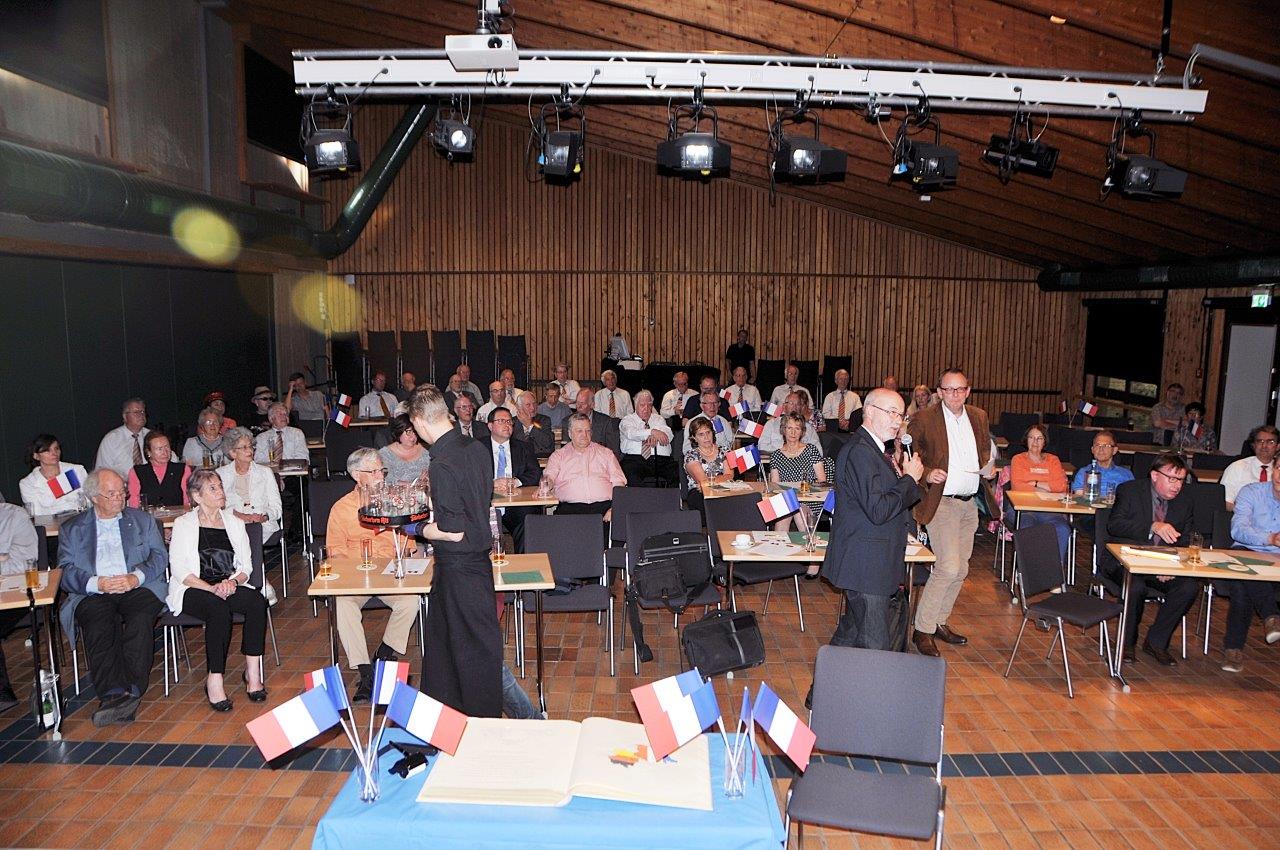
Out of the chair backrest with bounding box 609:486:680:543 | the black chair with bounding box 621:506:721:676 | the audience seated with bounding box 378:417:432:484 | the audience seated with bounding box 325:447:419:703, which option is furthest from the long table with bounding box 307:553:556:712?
the audience seated with bounding box 378:417:432:484

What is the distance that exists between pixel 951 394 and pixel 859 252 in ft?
42.2

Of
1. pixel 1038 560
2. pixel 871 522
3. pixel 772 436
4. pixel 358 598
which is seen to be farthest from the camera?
A: pixel 772 436

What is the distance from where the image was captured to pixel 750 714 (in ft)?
9.55

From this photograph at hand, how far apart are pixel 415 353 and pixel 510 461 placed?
34.8ft

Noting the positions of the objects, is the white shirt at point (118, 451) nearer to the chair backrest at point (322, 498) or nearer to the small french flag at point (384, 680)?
the chair backrest at point (322, 498)

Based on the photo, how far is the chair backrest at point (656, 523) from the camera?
20.8ft

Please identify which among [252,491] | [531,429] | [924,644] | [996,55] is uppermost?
[996,55]

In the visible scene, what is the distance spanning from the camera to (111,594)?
560cm

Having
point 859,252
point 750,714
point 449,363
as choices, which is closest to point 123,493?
point 750,714

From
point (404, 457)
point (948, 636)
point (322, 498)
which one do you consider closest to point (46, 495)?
point (322, 498)

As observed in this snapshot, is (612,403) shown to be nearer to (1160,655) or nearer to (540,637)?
(540,637)

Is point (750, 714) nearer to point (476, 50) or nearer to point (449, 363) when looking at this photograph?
point (476, 50)

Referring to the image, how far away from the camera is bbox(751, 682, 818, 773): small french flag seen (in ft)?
9.22

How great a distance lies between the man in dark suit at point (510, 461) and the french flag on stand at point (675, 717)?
15.8ft
